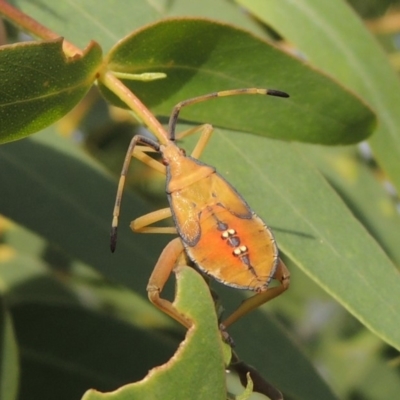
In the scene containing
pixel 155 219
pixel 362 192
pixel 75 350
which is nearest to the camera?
pixel 155 219

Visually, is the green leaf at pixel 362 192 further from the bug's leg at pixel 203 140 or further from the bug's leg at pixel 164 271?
the bug's leg at pixel 164 271

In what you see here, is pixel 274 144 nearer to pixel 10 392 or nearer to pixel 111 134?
pixel 10 392

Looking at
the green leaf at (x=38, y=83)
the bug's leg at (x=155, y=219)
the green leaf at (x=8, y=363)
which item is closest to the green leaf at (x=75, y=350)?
the green leaf at (x=8, y=363)

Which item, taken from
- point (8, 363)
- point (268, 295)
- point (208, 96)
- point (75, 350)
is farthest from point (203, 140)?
point (75, 350)

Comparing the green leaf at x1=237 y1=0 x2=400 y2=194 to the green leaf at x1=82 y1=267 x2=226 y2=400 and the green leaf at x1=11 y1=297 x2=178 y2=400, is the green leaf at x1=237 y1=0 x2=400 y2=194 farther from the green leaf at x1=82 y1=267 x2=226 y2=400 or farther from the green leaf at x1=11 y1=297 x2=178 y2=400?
the green leaf at x1=82 y1=267 x2=226 y2=400

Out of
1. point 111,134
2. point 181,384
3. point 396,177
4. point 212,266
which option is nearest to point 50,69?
point 212,266

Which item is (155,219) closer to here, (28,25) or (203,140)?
(203,140)
